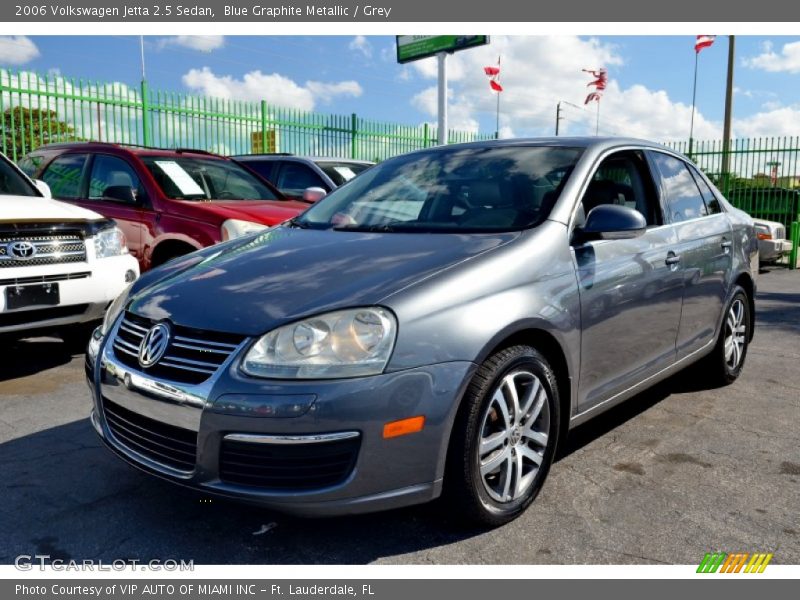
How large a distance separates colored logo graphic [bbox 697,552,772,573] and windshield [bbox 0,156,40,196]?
5.31 m

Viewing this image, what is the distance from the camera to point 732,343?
472cm

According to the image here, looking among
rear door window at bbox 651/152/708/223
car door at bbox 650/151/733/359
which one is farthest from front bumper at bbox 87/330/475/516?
rear door window at bbox 651/152/708/223

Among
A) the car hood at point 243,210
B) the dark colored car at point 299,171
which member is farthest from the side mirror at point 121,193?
the dark colored car at point 299,171

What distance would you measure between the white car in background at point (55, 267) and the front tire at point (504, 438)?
328cm

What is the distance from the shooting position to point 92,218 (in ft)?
16.7

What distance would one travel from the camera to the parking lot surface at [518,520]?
2543mm

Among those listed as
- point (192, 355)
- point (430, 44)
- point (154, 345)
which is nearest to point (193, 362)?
point (192, 355)

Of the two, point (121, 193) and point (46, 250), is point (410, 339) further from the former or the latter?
point (121, 193)

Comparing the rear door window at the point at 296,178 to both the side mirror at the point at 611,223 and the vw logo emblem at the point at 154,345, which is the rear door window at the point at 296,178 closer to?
the side mirror at the point at 611,223

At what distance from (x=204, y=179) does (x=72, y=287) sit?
97.5 inches

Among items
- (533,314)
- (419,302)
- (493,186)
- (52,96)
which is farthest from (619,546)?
(52,96)

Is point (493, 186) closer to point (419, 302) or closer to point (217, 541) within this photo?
point (419, 302)

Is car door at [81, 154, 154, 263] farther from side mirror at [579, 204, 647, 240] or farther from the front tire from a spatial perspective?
the front tire
